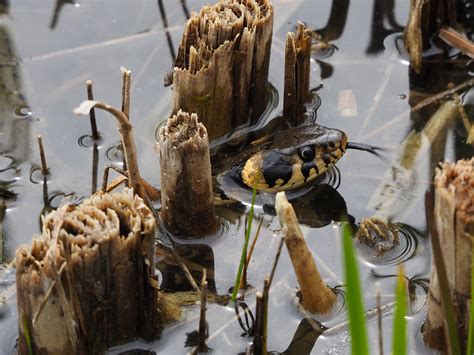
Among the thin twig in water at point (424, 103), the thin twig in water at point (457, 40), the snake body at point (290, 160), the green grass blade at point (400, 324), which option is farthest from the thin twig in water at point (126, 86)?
the thin twig in water at point (457, 40)

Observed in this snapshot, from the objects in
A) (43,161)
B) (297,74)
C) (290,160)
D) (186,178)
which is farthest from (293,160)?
(43,161)

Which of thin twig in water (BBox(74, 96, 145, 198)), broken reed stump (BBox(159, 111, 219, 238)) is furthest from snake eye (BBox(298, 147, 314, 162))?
thin twig in water (BBox(74, 96, 145, 198))

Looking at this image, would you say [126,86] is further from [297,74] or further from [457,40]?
[457,40]

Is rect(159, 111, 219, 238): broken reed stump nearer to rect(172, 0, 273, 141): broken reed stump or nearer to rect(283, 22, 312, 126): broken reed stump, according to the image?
rect(172, 0, 273, 141): broken reed stump

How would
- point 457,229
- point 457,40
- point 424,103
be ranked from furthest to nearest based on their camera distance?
1. point 457,40
2. point 424,103
3. point 457,229

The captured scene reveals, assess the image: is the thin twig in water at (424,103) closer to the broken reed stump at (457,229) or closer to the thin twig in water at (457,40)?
the thin twig in water at (457,40)

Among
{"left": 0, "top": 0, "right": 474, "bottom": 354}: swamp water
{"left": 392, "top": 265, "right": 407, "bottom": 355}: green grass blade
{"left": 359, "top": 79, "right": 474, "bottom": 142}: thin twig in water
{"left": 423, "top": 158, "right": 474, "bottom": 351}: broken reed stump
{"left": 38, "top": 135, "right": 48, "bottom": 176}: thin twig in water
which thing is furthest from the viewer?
{"left": 359, "top": 79, "right": 474, "bottom": 142}: thin twig in water

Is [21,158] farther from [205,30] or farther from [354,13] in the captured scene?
[354,13]

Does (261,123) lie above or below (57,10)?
below
